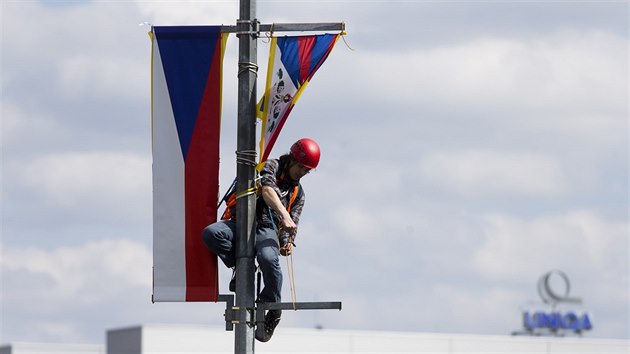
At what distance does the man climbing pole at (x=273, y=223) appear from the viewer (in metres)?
8.92

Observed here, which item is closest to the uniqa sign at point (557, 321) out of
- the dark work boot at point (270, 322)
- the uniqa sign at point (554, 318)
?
the uniqa sign at point (554, 318)

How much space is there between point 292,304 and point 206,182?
1072 mm

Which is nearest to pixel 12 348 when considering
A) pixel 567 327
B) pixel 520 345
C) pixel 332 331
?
pixel 332 331

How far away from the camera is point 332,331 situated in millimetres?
43906

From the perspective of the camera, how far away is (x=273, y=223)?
357 inches

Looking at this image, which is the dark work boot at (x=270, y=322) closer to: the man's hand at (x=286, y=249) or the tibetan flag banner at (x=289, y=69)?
the man's hand at (x=286, y=249)

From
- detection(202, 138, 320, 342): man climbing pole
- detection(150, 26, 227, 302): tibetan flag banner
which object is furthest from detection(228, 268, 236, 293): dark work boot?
detection(150, 26, 227, 302): tibetan flag banner

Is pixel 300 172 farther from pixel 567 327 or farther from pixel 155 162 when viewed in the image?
pixel 567 327

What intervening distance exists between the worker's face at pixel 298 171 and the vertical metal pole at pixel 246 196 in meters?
0.32

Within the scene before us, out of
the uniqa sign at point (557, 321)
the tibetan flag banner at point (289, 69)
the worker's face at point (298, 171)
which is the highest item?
the uniqa sign at point (557, 321)

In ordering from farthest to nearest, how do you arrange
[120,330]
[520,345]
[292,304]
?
[520,345] → [120,330] → [292,304]

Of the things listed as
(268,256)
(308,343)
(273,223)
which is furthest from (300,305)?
(308,343)

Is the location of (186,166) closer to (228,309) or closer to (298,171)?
(298,171)

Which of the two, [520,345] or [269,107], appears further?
[520,345]
